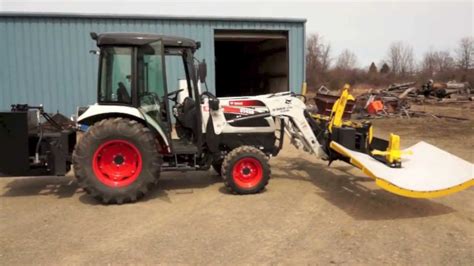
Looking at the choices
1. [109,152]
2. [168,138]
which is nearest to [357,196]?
[168,138]

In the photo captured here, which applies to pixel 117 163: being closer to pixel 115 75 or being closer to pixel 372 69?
pixel 115 75

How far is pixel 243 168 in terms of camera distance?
240 inches

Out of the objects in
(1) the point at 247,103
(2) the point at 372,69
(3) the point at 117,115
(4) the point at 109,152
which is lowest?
(4) the point at 109,152

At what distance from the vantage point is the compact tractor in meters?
5.66

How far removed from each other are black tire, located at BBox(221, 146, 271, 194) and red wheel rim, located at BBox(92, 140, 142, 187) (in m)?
1.19

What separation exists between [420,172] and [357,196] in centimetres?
90

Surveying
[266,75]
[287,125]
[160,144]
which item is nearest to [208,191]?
[160,144]

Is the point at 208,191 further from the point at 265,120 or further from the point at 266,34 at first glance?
the point at 266,34

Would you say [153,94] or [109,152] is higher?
[153,94]

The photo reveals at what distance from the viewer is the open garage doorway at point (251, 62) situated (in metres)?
15.4

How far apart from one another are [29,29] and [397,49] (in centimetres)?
5979

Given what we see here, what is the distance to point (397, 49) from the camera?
64.2m

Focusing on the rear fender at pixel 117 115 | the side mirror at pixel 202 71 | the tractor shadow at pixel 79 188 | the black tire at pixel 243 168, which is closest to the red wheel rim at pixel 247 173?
the black tire at pixel 243 168

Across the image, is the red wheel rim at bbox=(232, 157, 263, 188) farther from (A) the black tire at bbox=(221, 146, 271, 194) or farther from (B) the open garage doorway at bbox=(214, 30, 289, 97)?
(B) the open garage doorway at bbox=(214, 30, 289, 97)
